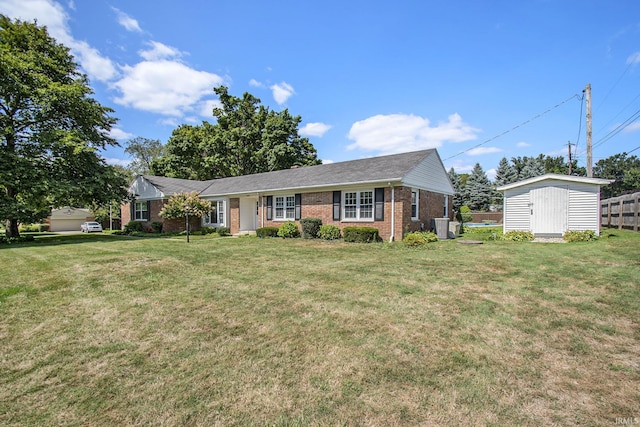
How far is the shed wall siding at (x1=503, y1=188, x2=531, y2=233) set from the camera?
13602 millimetres

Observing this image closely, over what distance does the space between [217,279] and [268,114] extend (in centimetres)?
2985

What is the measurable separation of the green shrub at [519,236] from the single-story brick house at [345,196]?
12.0 ft

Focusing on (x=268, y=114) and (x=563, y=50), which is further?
(x=268, y=114)

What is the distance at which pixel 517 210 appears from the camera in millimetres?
13859

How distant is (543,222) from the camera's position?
13203mm

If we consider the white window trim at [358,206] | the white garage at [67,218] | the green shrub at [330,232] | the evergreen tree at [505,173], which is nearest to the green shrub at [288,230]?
the green shrub at [330,232]

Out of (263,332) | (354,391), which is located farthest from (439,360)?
(263,332)

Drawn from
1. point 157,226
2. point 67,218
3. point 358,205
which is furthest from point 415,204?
point 67,218

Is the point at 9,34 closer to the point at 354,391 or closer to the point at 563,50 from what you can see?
the point at 354,391

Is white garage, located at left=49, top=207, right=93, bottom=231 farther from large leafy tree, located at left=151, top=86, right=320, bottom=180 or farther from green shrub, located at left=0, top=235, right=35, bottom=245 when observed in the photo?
green shrub, located at left=0, top=235, right=35, bottom=245

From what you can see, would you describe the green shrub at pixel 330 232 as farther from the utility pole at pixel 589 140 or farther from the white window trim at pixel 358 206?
the utility pole at pixel 589 140

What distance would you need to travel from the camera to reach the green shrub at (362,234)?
12.6 meters

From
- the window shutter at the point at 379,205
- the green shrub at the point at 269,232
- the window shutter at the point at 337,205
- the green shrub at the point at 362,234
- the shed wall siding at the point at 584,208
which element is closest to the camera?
the shed wall siding at the point at 584,208

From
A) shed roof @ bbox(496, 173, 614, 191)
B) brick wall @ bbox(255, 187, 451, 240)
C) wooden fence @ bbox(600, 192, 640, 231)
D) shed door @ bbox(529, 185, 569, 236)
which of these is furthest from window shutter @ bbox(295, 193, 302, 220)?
wooden fence @ bbox(600, 192, 640, 231)
